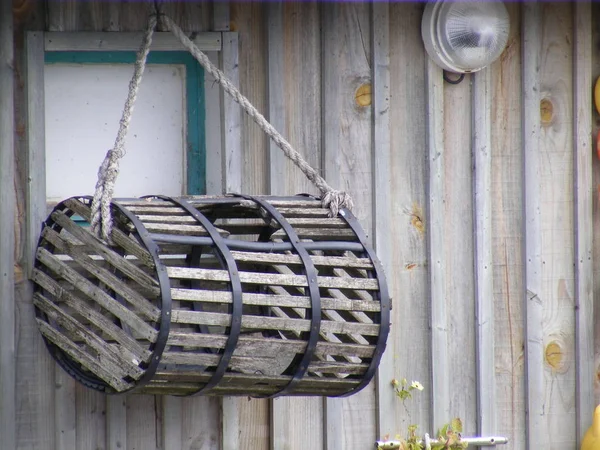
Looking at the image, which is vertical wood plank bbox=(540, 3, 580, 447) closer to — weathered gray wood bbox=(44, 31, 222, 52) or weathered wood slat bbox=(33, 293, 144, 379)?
weathered gray wood bbox=(44, 31, 222, 52)

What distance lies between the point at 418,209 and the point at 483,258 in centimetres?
34

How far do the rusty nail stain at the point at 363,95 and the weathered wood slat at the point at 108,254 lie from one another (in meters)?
1.27

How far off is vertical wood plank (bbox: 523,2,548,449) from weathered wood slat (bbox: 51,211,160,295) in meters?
1.84

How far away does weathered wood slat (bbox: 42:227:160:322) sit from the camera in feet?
10.8

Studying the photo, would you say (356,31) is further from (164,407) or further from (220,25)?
(164,407)

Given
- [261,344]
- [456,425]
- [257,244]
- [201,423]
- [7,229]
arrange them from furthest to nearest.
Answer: [456,425] → [201,423] → [7,229] → [257,244] → [261,344]

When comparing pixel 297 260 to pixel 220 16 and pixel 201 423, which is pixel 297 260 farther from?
pixel 220 16

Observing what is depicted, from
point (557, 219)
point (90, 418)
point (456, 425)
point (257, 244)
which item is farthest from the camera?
point (557, 219)

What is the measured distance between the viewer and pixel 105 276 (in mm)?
3480

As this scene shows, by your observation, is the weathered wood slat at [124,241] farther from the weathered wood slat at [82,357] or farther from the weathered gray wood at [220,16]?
the weathered gray wood at [220,16]

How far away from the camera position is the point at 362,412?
14.2ft

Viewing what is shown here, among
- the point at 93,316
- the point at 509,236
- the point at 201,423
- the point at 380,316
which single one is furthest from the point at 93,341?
the point at 509,236

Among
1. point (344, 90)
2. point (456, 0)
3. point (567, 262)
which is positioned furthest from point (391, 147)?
point (567, 262)

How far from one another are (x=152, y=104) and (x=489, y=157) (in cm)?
140
